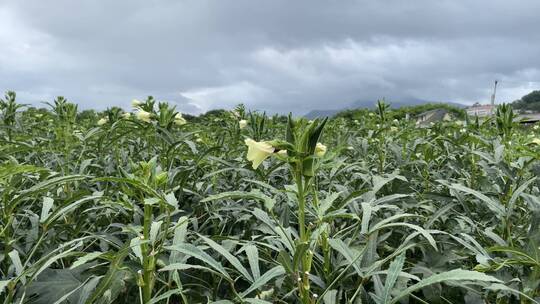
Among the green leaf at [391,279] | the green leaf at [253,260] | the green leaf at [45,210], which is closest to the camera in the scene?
the green leaf at [391,279]

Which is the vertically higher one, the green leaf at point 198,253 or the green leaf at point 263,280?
the green leaf at point 198,253

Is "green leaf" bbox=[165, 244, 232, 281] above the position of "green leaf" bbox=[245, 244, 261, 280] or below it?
above

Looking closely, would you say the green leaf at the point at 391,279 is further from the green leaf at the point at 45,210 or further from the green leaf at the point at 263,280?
the green leaf at the point at 45,210

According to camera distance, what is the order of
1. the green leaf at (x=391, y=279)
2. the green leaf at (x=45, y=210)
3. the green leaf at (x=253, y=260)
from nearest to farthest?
the green leaf at (x=391, y=279), the green leaf at (x=253, y=260), the green leaf at (x=45, y=210)

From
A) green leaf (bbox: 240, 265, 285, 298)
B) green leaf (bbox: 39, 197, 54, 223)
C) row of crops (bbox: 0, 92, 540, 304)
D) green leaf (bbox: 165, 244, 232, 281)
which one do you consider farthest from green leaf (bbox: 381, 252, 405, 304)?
green leaf (bbox: 39, 197, 54, 223)

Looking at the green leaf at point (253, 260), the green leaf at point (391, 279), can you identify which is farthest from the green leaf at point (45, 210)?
the green leaf at point (391, 279)

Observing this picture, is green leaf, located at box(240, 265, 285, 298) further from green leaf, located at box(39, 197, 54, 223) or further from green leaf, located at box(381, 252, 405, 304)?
green leaf, located at box(39, 197, 54, 223)

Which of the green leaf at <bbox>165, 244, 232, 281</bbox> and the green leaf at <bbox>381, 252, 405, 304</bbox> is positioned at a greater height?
the green leaf at <bbox>165, 244, 232, 281</bbox>

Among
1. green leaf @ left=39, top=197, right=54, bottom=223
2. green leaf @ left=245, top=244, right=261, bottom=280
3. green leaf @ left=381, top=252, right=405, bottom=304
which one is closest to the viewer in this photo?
green leaf @ left=381, top=252, right=405, bottom=304

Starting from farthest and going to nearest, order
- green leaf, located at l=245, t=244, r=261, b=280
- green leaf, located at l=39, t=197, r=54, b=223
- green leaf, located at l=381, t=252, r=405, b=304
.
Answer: green leaf, located at l=39, t=197, r=54, b=223 → green leaf, located at l=245, t=244, r=261, b=280 → green leaf, located at l=381, t=252, r=405, b=304

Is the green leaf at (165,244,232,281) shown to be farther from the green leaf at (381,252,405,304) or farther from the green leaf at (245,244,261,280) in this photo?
the green leaf at (381,252,405,304)

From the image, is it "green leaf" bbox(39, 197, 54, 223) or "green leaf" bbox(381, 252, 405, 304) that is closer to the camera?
"green leaf" bbox(381, 252, 405, 304)

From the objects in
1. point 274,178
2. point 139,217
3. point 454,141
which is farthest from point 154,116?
point 454,141

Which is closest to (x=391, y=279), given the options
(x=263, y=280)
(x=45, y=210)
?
(x=263, y=280)
